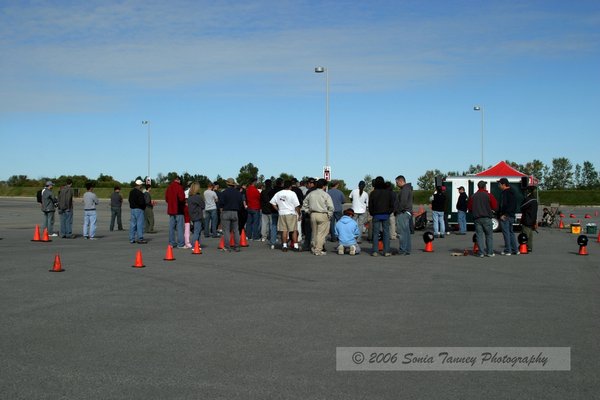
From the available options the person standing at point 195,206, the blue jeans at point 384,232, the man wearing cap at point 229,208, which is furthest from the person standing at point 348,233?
the person standing at point 195,206

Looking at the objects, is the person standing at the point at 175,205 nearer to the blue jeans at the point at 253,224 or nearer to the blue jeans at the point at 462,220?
the blue jeans at the point at 253,224

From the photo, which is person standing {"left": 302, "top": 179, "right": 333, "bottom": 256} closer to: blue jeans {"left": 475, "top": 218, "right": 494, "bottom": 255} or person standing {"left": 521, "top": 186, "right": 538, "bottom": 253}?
blue jeans {"left": 475, "top": 218, "right": 494, "bottom": 255}

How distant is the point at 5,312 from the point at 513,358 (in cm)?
629

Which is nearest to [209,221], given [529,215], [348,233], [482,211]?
[348,233]

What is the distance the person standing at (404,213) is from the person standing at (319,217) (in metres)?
1.77

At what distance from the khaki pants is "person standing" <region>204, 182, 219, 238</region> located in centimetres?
587

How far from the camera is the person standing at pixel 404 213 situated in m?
16.7

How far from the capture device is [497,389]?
555 cm

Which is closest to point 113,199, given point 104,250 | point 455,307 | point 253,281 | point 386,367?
point 104,250

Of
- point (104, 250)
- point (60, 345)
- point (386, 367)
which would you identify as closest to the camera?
point (386, 367)

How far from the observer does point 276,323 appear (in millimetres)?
8117

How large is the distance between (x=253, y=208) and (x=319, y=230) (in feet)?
17.3

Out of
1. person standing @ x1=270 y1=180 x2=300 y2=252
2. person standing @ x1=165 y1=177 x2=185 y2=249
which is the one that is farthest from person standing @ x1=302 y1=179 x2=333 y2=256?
person standing @ x1=165 y1=177 x2=185 y2=249

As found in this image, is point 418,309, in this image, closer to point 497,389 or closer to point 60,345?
point 497,389
